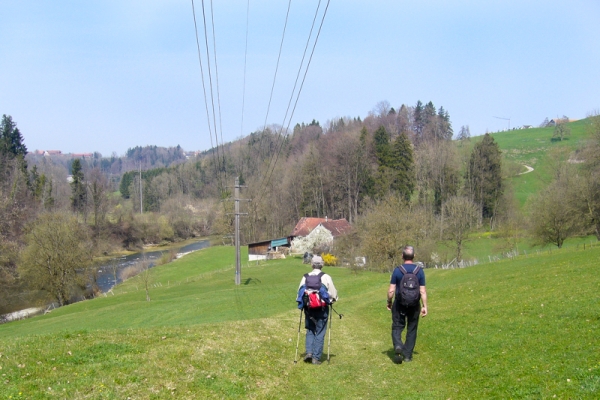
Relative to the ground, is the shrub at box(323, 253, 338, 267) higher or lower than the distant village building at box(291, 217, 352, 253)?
lower

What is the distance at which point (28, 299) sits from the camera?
57656mm

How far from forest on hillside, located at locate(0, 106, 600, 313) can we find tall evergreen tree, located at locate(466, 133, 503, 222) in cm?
21

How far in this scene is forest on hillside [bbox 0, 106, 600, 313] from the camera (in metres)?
51.5

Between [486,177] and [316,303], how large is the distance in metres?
85.6

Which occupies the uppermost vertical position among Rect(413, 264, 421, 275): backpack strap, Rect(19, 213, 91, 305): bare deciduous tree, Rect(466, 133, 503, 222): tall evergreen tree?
Rect(466, 133, 503, 222): tall evergreen tree

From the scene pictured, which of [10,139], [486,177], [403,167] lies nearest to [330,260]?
[403,167]

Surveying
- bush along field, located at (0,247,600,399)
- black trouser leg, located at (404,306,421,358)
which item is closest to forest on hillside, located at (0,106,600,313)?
bush along field, located at (0,247,600,399)

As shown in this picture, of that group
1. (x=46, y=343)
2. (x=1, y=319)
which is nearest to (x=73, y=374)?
(x=46, y=343)

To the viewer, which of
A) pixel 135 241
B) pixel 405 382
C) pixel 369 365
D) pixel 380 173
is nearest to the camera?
pixel 405 382

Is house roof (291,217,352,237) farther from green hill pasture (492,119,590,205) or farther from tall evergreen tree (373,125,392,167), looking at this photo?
green hill pasture (492,119,590,205)

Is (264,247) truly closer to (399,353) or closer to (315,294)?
(399,353)

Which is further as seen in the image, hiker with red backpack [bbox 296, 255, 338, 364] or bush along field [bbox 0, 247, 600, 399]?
hiker with red backpack [bbox 296, 255, 338, 364]

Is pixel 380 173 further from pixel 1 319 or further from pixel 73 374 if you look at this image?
pixel 73 374

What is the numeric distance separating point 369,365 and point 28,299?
5905 centimetres
